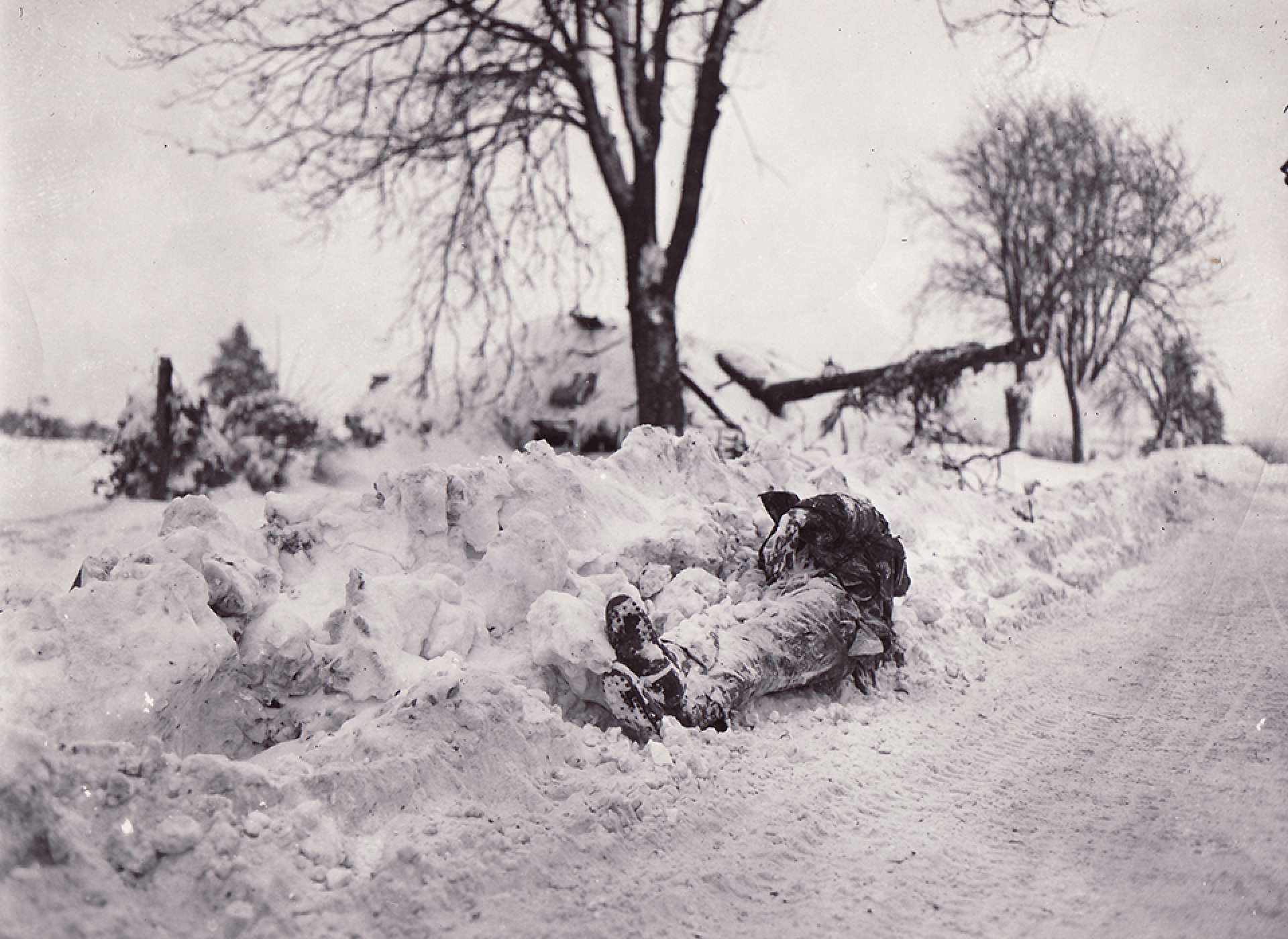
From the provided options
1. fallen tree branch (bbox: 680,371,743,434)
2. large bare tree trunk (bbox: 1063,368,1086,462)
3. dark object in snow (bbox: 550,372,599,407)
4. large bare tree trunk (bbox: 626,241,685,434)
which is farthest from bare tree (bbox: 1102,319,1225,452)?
dark object in snow (bbox: 550,372,599,407)

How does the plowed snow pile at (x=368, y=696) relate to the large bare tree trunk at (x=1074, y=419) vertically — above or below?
below

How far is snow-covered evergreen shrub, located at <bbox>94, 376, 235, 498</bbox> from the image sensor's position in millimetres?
4828

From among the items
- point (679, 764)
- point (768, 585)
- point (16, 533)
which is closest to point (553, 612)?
point (679, 764)

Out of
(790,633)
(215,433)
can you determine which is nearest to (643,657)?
(790,633)

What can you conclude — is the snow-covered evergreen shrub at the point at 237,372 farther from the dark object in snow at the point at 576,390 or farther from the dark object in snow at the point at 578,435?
the dark object in snow at the point at 576,390

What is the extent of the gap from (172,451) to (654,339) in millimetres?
3822

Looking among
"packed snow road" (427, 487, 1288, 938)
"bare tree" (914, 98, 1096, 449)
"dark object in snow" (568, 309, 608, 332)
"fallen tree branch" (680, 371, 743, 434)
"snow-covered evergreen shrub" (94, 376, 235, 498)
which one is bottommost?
"packed snow road" (427, 487, 1288, 938)

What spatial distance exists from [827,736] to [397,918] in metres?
1.60

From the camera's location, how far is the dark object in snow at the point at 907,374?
8.12 metres

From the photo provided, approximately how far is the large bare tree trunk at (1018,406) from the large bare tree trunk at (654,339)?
3.64 metres

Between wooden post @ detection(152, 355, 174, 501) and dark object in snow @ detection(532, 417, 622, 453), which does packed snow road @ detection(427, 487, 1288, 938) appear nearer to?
wooden post @ detection(152, 355, 174, 501)

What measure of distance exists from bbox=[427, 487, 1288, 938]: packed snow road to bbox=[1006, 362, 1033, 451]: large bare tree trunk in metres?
5.29

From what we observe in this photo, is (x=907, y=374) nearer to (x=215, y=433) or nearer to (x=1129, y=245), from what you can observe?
(x=1129, y=245)

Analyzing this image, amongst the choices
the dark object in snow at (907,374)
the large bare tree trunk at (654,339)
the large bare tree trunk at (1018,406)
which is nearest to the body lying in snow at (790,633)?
the large bare tree trunk at (654,339)
